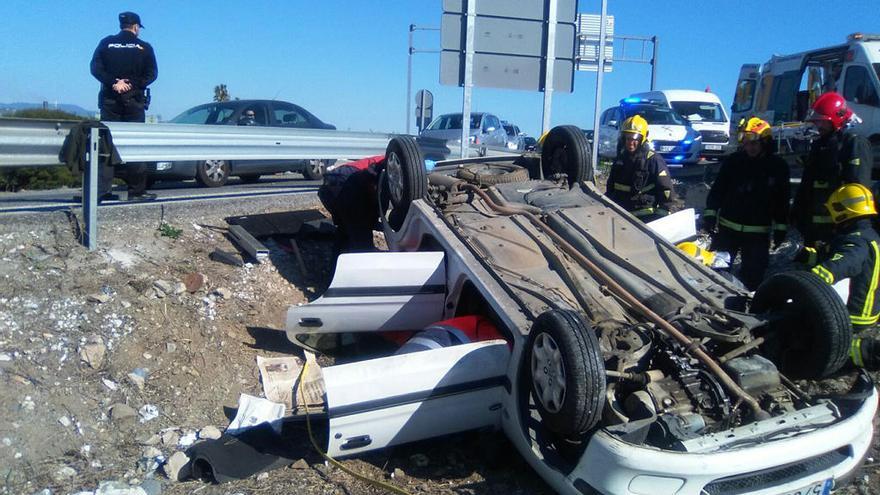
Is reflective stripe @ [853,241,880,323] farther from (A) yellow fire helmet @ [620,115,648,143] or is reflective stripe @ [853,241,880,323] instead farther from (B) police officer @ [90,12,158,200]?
(B) police officer @ [90,12,158,200]

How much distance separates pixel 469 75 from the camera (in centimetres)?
838

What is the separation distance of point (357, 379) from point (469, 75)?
5.76 metres

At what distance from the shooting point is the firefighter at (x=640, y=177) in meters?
6.12

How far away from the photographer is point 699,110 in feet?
61.4

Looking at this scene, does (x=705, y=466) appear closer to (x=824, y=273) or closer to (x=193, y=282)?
(x=824, y=273)

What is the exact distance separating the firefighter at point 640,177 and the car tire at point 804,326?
245 cm

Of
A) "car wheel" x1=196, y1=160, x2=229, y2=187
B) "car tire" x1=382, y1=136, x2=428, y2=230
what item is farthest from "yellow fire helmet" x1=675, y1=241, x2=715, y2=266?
"car wheel" x1=196, y1=160, x2=229, y2=187

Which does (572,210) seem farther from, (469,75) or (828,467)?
(469,75)

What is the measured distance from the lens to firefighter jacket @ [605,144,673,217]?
20.1 ft

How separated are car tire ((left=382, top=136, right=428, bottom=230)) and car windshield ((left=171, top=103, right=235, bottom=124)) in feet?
18.9

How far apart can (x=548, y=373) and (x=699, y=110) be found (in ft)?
56.6

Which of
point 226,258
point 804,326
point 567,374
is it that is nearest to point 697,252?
point 804,326

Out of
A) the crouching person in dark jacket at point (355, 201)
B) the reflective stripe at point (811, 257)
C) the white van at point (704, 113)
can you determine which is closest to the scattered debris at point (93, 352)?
the crouching person in dark jacket at point (355, 201)

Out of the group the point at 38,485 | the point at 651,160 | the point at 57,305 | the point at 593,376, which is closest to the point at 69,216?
the point at 57,305
